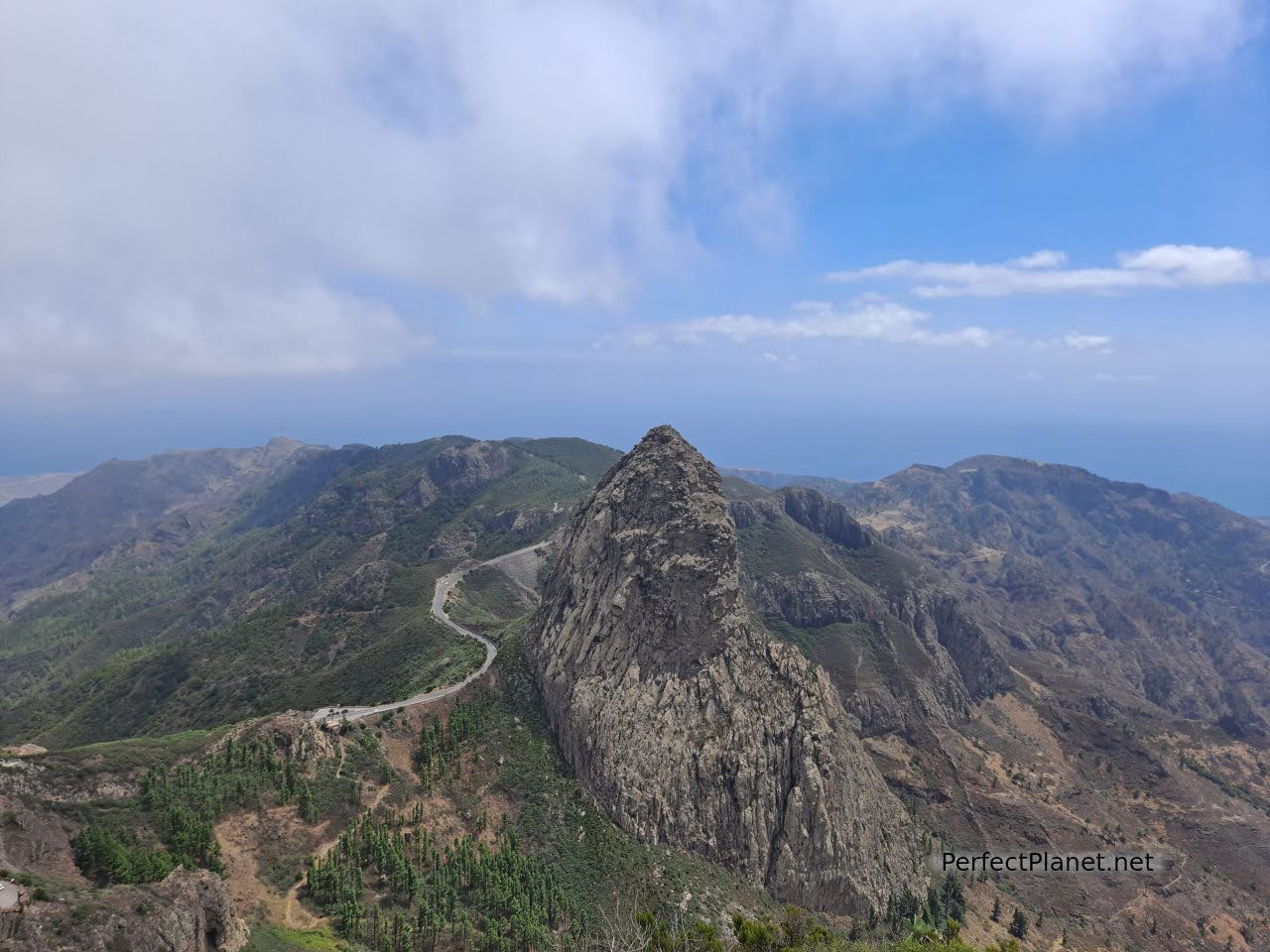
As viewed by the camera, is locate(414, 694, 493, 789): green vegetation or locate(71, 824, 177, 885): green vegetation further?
locate(414, 694, 493, 789): green vegetation

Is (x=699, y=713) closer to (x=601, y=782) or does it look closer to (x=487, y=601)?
(x=601, y=782)

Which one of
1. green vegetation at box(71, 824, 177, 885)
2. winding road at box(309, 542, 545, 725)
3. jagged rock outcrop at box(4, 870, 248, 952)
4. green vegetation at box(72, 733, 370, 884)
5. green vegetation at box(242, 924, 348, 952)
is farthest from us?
winding road at box(309, 542, 545, 725)

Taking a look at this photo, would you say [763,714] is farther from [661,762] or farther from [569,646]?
[569,646]

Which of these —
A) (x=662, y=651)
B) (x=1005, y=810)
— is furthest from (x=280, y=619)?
(x=1005, y=810)

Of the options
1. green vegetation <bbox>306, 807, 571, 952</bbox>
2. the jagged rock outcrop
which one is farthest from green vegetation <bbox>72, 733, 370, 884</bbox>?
the jagged rock outcrop

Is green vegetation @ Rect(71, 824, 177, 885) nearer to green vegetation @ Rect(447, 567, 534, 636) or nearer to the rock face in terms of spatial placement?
the rock face

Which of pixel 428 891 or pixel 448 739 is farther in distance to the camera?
pixel 448 739

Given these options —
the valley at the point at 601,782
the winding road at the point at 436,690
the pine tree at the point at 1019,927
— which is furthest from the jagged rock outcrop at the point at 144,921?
the pine tree at the point at 1019,927

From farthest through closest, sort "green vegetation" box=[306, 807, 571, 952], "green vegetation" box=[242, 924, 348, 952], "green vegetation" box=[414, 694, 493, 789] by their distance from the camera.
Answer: "green vegetation" box=[414, 694, 493, 789] < "green vegetation" box=[306, 807, 571, 952] < "green vegetation" box=[242, 924, 348, 952]

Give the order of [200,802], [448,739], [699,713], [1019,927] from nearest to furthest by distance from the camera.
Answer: [200,802] < [448,739] < [699,713] < [1019,927]

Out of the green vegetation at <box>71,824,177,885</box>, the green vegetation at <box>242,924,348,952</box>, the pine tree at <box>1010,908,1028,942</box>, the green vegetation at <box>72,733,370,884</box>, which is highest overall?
the green vegetation at <box>71,824,177,885</box>

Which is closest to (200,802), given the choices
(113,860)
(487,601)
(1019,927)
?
(113,860)
